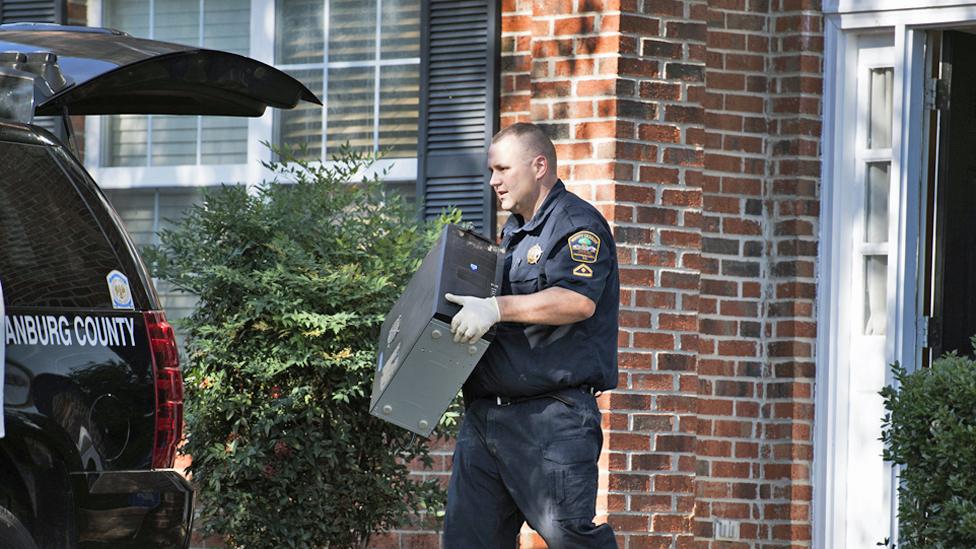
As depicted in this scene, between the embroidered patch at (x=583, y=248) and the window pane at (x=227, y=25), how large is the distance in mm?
3738

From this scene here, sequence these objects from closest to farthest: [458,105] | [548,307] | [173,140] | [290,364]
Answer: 1. [548,307]
2. [290,364]
3. [458,105]
4. [173,140]

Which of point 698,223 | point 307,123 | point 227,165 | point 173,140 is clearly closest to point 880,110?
point 698,223

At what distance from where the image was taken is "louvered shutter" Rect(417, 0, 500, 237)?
7.80 metres

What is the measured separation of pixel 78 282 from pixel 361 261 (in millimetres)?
2379

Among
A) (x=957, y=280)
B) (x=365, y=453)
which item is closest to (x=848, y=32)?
(x=957, y=280)

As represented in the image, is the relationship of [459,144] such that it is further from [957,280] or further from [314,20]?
[957,280]

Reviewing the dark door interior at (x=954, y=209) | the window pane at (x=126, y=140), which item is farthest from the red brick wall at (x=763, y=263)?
the window pane at (x=126, y=140)

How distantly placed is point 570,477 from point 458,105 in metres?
3.14

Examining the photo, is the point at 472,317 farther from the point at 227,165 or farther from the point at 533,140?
the point at 227,165

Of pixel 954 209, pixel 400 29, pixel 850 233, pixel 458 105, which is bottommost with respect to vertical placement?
pixel 850 233

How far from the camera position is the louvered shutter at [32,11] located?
866cm

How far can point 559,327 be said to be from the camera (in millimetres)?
5285

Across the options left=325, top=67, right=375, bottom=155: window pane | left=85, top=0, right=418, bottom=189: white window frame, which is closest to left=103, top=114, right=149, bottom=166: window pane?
left=85, top=0, right=418, bottom=189: white window frame

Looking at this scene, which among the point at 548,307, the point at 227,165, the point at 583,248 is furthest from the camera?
the point at 227,165
